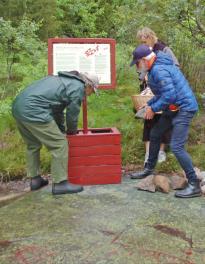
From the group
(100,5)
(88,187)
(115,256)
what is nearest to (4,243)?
(115,256)

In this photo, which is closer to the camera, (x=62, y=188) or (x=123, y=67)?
(x=62, y=188)

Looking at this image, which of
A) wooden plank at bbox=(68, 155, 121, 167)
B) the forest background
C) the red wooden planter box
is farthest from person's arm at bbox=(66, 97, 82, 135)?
the forest background

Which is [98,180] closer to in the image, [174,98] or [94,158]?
[94,158]

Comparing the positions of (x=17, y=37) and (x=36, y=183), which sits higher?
(x=17, y=37)

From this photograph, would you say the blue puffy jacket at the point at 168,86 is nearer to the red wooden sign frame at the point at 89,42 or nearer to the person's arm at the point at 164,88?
the person's arm at the point at 164,88

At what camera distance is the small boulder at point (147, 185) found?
5396mm

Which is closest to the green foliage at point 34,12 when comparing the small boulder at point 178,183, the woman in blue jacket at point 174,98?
the woman in blue jacket at point 174,98

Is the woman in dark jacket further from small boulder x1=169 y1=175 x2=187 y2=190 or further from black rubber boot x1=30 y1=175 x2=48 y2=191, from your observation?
black rubber boot x1=30 y1=175 x2=48 y2=191

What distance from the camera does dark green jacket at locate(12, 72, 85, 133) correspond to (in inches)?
196

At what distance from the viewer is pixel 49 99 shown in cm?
504

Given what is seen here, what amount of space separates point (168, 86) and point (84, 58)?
4.32ft

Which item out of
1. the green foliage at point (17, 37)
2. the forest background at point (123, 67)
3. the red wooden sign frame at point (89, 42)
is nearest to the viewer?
the red wooden sign frame at point (89, 42)

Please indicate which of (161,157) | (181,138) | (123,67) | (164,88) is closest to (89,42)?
(164,88)

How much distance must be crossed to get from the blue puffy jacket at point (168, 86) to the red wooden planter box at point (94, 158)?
73cm
